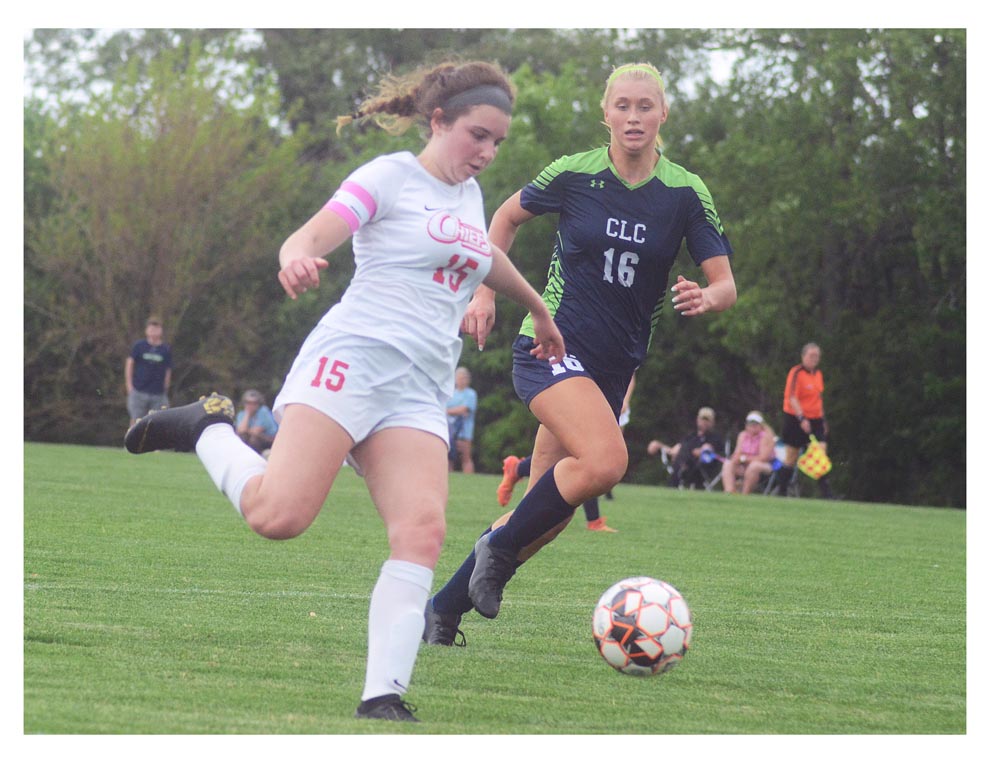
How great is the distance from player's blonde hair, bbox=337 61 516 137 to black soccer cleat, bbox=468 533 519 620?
6.20 feet

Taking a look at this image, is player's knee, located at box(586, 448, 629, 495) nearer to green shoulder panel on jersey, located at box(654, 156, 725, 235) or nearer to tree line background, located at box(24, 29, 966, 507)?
green shoulder panel on jersey, located at box(654, 156, 725, 235)

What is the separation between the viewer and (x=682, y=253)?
3334cm

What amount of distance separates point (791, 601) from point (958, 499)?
2150cm

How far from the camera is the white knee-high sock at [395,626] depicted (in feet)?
14.1

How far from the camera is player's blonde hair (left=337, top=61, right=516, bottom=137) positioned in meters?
4.70

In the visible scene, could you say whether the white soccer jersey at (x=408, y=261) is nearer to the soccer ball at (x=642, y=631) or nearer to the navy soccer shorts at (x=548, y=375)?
the soccer ball at (x=642, y=631)

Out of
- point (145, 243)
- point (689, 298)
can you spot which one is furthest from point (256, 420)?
point (689, 298)

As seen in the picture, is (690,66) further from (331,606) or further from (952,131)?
(331,606)

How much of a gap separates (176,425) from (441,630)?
4.80 ft

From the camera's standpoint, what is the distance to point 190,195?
36.3m

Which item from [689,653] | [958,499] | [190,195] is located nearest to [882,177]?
[958,499]

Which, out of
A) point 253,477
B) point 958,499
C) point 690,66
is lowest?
point 958,499

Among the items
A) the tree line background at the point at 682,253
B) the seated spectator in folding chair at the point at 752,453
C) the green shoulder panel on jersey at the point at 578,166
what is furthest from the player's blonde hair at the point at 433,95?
the tree line background at the point at 682,253
